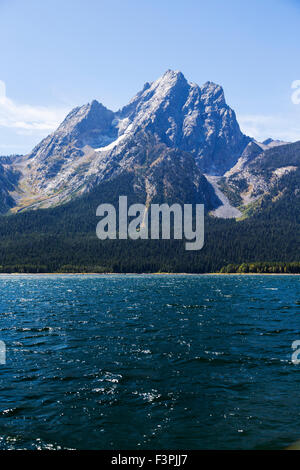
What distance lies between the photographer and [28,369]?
3219cm

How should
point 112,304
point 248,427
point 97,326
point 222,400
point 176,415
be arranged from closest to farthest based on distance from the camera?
point 248,427 → point 176,415 → point 222,400 → point 97,326 → point 112,304

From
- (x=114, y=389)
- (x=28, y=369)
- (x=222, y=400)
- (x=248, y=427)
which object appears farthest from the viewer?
(x=28, y=369)

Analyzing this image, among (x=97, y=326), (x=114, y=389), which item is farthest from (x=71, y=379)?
(x=97, y=326)

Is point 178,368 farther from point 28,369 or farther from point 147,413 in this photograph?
point 28,369

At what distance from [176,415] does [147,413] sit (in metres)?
1.88

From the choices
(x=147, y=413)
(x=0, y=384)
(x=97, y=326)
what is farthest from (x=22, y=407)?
(x=97, y=326)

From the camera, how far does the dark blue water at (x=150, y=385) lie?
66.0 ft

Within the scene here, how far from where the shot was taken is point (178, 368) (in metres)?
32.2

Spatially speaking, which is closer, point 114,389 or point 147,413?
point 147,413

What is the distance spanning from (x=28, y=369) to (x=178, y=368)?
1356cm

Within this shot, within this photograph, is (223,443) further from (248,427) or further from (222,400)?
(222,400)

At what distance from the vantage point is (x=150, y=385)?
91.9 ft

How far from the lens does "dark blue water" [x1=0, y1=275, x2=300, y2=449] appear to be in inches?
792

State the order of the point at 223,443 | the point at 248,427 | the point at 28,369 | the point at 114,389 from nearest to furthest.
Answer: the point at 223,443, the point at 248,427, the point at 114,389, the point at 28,369
